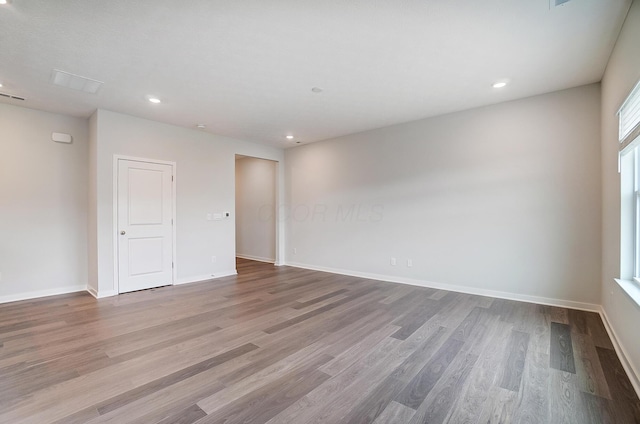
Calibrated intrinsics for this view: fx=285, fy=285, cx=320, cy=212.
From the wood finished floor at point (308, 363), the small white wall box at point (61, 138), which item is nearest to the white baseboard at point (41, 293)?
the wood finished floor at point (308, 363)

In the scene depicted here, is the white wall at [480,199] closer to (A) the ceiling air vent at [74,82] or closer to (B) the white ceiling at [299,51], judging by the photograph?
(B) the white ceiling at [299,51]

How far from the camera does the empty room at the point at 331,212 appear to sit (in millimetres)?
2080

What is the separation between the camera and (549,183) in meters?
3.76

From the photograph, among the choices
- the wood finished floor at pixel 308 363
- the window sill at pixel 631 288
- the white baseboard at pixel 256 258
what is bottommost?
the white baseboard at pixel 256 258

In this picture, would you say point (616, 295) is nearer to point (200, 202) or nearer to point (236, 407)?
point (236, 407)

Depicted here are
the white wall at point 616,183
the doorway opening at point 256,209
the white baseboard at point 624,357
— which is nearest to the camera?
the white baseboard at point 624,357

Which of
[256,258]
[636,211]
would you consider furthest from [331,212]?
[636,211]

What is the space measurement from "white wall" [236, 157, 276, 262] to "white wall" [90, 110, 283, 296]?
3.70 ft

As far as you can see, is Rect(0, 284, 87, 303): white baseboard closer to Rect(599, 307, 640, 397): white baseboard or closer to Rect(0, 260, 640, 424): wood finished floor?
Rect(0, 260, 640, 424): wood finished floor

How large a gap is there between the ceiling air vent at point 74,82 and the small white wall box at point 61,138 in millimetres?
1424

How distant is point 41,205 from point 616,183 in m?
7.18

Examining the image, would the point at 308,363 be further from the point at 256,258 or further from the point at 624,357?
the point at 256,258

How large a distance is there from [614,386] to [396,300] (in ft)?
7.45

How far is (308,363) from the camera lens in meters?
2.35
